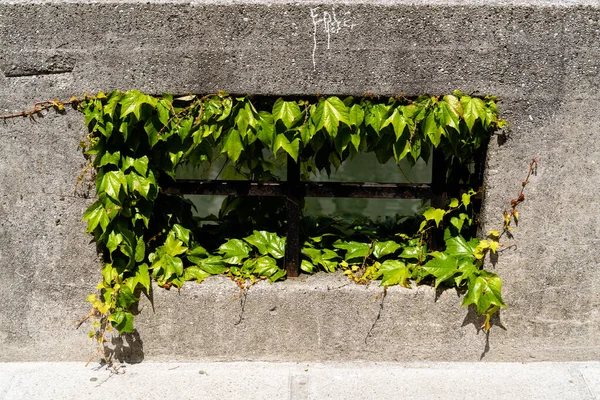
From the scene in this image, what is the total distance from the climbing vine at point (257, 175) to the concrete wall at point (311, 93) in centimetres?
8

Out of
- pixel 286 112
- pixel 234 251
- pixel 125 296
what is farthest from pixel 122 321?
pixel 286 112

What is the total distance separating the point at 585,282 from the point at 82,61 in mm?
2576

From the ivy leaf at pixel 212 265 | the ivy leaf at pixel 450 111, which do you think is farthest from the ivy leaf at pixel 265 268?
the ivy leaf at pixel 450 111

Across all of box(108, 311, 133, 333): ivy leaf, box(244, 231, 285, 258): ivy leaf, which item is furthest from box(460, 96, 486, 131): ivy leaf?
box(108, 311, 133, 333): ivy leaf

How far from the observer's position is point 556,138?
2869mm

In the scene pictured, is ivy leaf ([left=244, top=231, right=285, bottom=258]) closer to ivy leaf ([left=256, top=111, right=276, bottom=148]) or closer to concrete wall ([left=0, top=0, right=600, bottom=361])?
concrete wall ([left=0, top=0, right=600, bottom=361])

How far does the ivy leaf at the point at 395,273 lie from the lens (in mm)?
3100

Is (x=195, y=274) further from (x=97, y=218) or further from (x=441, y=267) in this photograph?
(x=441, y=267)

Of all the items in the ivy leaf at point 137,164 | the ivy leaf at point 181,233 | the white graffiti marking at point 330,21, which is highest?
the white graffiti marking at point 330,21

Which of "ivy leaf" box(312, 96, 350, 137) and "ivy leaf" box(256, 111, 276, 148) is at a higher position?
"ivy leaf" box(312, 96, 350, 137)

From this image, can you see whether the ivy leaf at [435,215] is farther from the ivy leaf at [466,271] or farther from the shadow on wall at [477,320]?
the shadow on wall at [477,320]

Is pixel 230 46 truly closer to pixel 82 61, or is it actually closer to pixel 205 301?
pixel 82 61

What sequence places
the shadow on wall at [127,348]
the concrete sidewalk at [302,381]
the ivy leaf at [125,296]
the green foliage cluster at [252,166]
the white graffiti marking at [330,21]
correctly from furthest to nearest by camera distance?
the shadow on wall at [127,348], the ivy leaf at [125,296], the concrete sidewalk at [302,381], the green foliage cluster at [252,166], the white graffiti marking at [330,21]

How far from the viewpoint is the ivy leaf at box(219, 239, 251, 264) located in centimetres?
323
